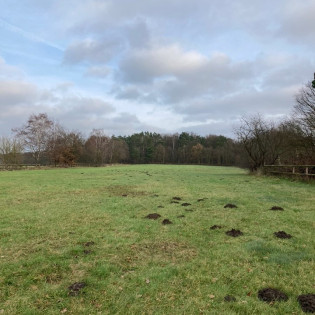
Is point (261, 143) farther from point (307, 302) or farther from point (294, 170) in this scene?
point (307, 302)

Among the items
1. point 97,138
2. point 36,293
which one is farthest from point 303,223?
point 97,138

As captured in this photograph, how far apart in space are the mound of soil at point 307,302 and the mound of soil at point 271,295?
0.67 ft

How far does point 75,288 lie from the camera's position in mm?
4047

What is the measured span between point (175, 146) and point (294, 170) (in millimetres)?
96694

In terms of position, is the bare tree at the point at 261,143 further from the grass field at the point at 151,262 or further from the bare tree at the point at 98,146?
the bare tree at the point at 98,146

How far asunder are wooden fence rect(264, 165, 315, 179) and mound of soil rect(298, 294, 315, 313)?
1847cm

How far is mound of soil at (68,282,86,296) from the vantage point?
3.93 m

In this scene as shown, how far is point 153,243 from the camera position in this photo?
6.19 meters

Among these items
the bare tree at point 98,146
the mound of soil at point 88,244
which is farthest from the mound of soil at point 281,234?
the bare tree at point 98,146

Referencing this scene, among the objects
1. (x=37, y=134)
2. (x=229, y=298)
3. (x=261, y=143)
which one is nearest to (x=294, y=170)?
(x=261, y=143)

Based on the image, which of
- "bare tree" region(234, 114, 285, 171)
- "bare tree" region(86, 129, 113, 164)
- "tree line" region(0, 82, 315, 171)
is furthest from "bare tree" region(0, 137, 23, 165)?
"bare tree" region(234, 114, 285, 171)

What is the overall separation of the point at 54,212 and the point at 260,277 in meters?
7.79

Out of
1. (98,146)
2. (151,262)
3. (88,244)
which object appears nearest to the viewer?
(151,262)

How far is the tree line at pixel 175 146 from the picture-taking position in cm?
2448
